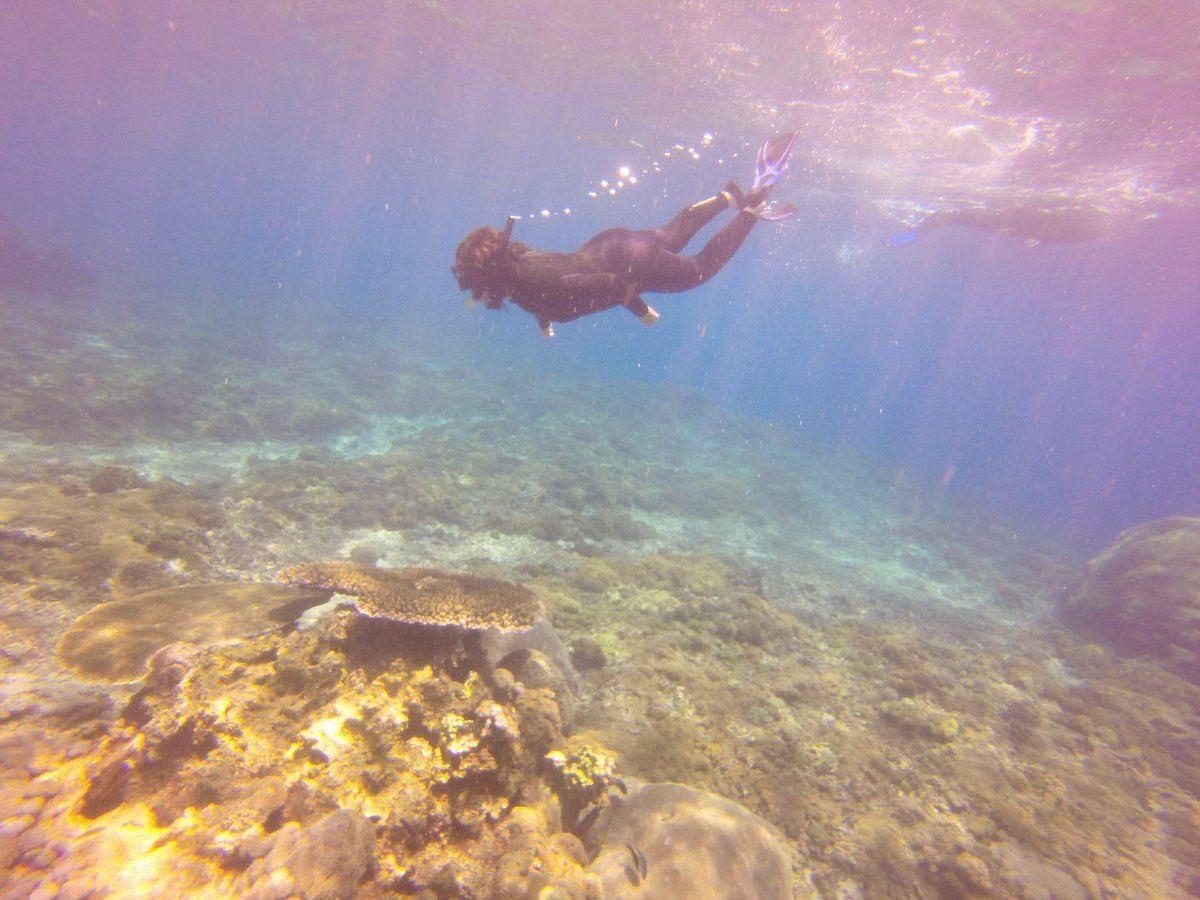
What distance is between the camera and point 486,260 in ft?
15.7

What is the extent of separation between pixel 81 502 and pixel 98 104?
243 feet

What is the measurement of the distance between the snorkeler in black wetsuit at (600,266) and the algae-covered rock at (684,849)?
4.53 m

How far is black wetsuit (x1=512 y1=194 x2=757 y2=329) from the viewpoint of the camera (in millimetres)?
5105

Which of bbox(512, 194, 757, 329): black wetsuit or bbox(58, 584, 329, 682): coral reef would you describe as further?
bbox(512, 194, 757, 329): black wetsuit

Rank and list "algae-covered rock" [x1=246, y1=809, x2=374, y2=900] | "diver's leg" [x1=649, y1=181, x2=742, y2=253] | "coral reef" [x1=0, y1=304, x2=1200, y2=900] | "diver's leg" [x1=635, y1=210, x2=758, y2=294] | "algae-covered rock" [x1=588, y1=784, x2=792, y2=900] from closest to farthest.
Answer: "algae-covered rock" [x1=246, y1=809, x2=374, y2=900], "coral reef" [x1=0, y1=304, x2=1200, y2=900], "algae-covered rock" [x1=588, y1=784, x2=792, y2=900], "diver's leg" [x1=635, y1=210, x2=758, y2=294], "diver's leg" [x1=649, y1=181, x2=742, y2=253]

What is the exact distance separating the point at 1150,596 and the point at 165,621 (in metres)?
18.0

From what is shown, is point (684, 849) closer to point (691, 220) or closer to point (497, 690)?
point (497, 690)

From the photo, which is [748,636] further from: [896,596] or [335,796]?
[896,596]

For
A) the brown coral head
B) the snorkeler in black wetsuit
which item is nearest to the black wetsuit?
the snorkeler in black wetsuit

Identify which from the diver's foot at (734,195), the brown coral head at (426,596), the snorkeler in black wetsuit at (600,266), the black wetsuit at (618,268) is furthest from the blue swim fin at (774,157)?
the brown coral head at (426,596)

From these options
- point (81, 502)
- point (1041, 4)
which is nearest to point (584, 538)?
point (81, 502)

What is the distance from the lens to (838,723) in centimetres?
627

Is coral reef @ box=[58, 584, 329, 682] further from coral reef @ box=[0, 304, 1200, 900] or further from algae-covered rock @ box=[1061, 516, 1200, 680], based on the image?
algae-covered rock @ box=[1061, 516, 1200, 680]

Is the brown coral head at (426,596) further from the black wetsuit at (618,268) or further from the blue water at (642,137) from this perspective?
the blue water at (642,137)
